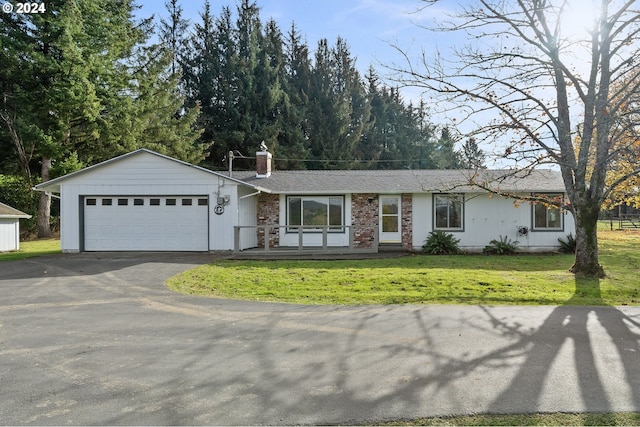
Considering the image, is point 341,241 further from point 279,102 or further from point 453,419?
point 279,102

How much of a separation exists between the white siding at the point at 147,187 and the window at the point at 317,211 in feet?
9.72

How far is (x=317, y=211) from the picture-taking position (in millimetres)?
18453

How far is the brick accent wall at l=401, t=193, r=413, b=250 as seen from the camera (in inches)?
704

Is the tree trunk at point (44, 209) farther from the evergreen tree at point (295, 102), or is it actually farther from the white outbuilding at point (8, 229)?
the evergreen tree at point (295, 102)

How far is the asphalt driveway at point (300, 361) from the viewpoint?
3816 millimetres

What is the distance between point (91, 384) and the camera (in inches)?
171

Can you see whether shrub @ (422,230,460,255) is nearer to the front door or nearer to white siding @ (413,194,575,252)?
white siding @ (413,194,575,252)

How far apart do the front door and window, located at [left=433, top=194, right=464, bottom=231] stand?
1471 mm

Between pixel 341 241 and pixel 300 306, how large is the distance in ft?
33.7

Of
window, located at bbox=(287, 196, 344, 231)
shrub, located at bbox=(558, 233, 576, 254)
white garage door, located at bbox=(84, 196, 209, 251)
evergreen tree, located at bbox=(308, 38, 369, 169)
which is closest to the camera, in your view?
white garage door, located at bbox=(84, 196, 209, 251)

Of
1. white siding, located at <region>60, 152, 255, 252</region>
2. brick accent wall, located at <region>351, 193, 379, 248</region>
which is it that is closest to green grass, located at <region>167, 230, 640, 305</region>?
white siding, located at <region>60, 152, 255, 252</region>

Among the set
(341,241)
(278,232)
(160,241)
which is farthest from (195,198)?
(341,241)

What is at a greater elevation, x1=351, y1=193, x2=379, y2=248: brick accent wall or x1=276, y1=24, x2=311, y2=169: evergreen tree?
x1=276, y1=24, x2=311, y2=169: evergreen tree

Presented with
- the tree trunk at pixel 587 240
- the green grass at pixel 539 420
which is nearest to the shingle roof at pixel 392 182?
the tree trunk at pixel 587 240
